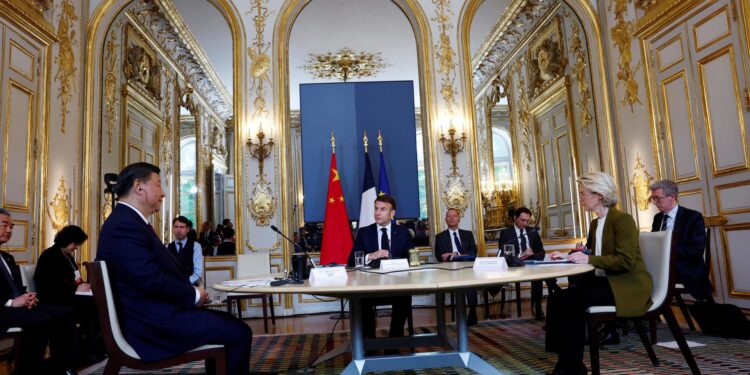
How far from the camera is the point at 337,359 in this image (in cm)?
361

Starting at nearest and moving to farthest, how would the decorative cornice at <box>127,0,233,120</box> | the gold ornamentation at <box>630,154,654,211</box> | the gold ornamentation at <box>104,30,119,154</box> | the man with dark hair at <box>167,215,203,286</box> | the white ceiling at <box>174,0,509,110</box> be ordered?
the man with dark hair at <box>167,215,203,286</box> → the gold ornamentation at <box>630,154,654,211</box> → the gold ornamentation at <box>104,30,119,154</box> → the decorative cornice at <box>127,0,233,120</box> → the white ceiling at <box>174,0,509,110</box>

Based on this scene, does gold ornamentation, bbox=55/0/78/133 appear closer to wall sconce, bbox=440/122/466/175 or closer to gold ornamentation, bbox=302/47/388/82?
wall sconce, bbox=440/122/466/175

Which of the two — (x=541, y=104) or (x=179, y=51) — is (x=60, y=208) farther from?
(x=541, y=104)

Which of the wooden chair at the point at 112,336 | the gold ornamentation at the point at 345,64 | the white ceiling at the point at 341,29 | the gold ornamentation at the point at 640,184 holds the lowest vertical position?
the wooden chair at the point at 112,336

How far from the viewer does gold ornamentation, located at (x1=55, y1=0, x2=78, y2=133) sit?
218 inches

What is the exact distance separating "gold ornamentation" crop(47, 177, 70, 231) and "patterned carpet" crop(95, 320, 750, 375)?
2.46 metres

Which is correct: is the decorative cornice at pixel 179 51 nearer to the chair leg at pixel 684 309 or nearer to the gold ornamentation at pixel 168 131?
the gold ornamentation at pixel 168 131

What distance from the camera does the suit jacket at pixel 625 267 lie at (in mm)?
2637

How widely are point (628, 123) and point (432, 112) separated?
2.30 metres

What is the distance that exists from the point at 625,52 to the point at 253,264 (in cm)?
494

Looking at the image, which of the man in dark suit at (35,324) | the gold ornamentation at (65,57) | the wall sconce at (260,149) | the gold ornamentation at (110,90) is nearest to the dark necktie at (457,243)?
the wall sconce at (260,149)

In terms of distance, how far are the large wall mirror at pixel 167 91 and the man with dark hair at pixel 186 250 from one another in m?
1.48

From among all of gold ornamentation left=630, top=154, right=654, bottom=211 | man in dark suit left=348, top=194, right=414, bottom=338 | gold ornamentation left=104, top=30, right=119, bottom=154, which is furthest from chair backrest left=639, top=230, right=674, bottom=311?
gold ornamentation left=104, top=30, right=119, bottom=154

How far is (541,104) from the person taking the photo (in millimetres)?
8789
